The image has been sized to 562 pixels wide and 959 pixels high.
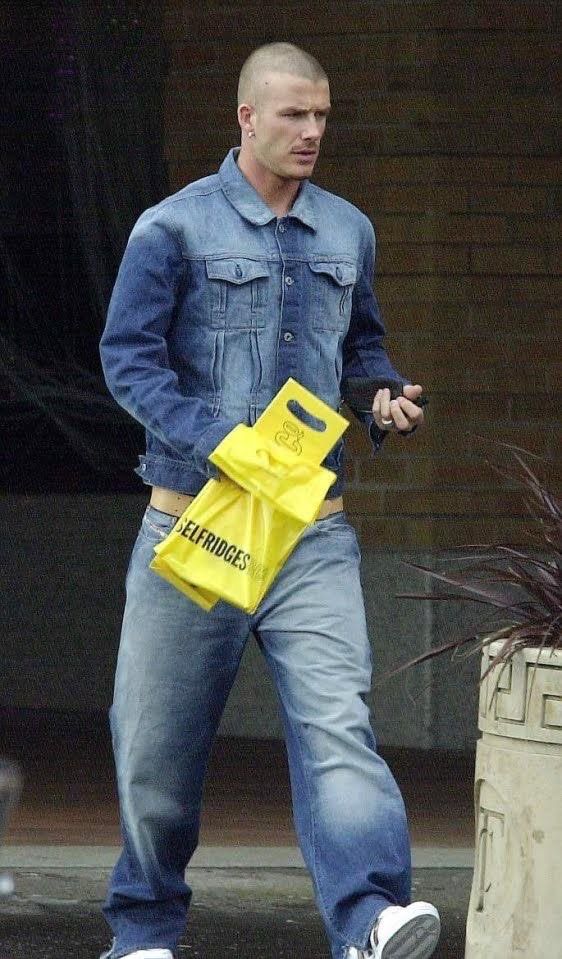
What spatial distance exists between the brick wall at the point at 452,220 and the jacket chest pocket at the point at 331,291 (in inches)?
145

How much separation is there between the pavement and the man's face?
2008mm

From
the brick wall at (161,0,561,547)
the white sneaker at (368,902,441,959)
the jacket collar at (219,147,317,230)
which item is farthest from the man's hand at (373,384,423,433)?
the brick wall at (161,0,561,547)

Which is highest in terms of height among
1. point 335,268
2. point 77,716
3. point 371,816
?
point 335,268

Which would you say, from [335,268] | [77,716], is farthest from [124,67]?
[335,268]

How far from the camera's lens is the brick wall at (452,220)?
8328mm

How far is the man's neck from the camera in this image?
4.64m

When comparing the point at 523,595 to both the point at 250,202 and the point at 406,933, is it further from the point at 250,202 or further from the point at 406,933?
the point at 250,202

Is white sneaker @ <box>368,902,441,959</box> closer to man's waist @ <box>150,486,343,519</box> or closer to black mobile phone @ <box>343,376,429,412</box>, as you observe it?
man's waist @ <box>150,486,343,519</box>

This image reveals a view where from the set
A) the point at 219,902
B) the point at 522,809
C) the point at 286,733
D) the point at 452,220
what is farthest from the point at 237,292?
the point at 452,220

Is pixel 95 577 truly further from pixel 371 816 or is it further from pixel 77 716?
pixel 371 816

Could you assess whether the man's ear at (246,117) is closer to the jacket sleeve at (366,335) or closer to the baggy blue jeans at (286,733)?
the jacket sleeve at (366,335)

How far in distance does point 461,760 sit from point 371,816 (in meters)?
3.96

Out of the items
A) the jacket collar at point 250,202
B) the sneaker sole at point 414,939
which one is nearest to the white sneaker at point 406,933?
the sneaker sole at point 414,939

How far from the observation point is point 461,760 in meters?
8.34
